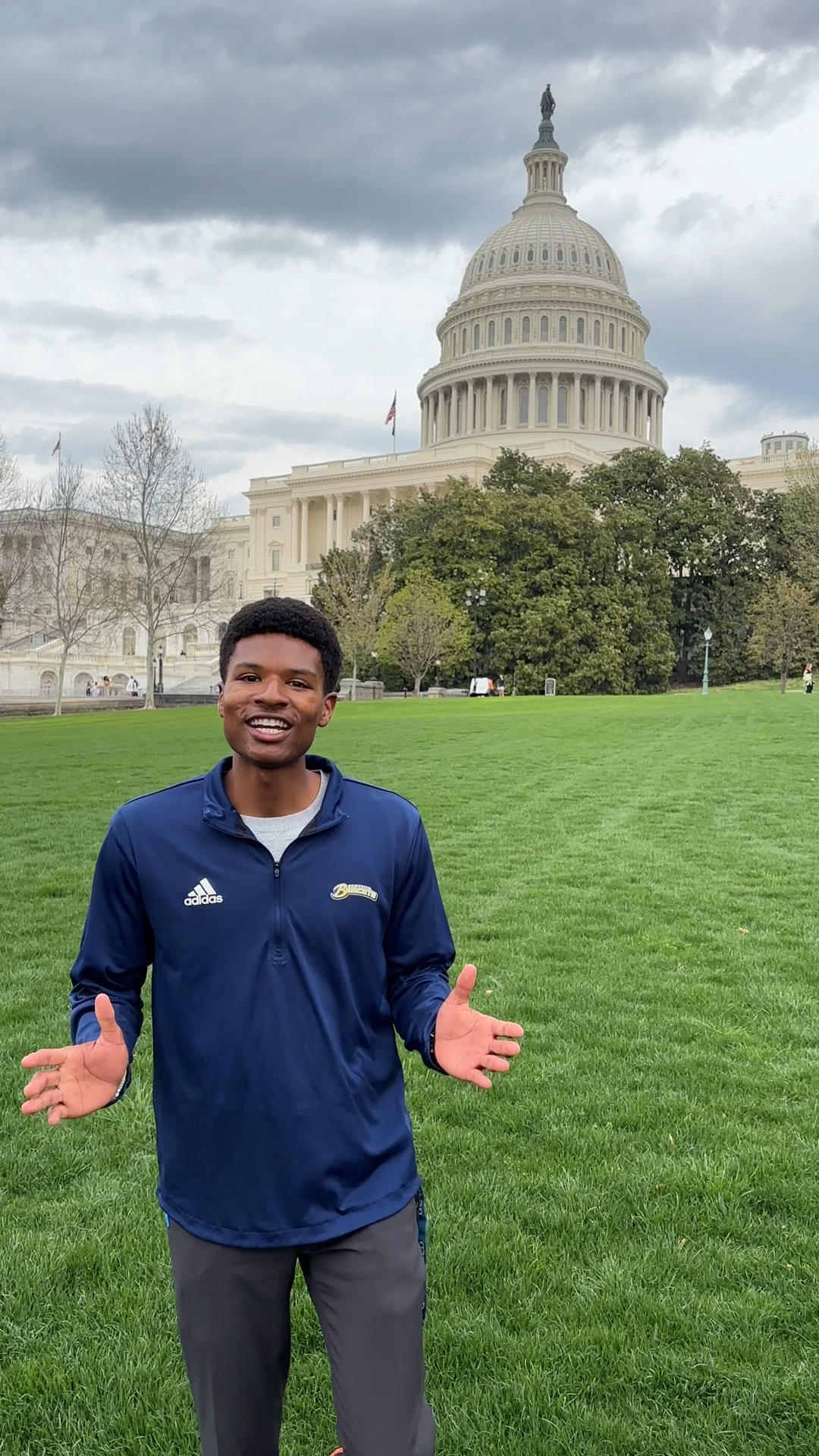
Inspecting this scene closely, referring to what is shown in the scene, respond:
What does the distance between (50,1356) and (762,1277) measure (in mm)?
2147

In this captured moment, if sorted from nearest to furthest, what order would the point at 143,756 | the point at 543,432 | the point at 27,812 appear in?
1. the point at 27,812
2. the point at 143,756
3. the point at 543,432

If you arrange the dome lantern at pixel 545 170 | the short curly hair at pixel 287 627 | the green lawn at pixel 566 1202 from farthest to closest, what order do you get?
1. the dome lantern at pixel 545 170
2. the green lawn at pixel 566 1202
3. the short curly hair at pixel 287 627

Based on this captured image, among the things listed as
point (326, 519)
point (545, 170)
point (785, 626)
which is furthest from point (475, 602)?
point (545, 170)

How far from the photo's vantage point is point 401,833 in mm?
2459

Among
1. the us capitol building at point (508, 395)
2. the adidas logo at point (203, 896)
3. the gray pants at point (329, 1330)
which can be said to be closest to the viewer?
the gray pants at point (329, 1330)

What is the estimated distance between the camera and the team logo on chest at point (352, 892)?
232cm

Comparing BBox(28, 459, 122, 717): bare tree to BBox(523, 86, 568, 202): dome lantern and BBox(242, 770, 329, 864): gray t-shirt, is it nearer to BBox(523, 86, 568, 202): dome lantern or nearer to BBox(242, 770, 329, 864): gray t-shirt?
BBox(242, 770, 329, 864): gray t-shirt

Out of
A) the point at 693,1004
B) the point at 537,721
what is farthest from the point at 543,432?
the point at 693,1004

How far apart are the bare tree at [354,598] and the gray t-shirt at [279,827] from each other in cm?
4632

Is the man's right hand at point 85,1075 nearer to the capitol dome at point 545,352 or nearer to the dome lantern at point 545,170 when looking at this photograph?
the capitol dome at point 545,352

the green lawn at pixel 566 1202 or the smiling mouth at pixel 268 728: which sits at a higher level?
the smiling mouth at pixel 268 728

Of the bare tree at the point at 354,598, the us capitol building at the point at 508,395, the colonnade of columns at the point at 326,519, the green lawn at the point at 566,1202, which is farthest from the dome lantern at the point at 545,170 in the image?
the green lawn at the point at 566,1202

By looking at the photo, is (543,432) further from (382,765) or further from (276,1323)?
(276,1323)

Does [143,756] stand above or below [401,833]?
below
